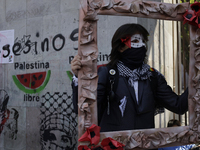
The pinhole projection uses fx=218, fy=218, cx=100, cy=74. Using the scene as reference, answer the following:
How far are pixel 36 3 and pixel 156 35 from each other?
2.19m

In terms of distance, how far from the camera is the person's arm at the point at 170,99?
1.87 meters

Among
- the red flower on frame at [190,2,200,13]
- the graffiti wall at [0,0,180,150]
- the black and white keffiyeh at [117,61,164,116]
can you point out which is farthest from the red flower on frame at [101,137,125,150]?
the graffiti wall at [0,0,180,150]

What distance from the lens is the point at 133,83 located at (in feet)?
5.94

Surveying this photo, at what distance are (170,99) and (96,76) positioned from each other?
0.73 m

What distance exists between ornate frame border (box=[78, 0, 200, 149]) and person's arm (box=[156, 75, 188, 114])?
74 mm

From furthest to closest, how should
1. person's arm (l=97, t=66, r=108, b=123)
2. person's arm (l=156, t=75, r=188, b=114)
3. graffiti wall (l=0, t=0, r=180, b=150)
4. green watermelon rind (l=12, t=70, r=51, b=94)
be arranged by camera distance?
1. green watermelon rind (l=12, t=70, r=51, b=94)
2. graffiti wall (l=0, t=0, r=180, b=150)
3. person's arm (l=156, t=75, r=188, b=114)
4. person's arm (l=97, t=66, r=108, b=123)

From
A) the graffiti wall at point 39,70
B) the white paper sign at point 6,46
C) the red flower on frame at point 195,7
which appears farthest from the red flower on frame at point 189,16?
the white paper sign at point 6,46

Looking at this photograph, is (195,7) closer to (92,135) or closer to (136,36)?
(136,36)

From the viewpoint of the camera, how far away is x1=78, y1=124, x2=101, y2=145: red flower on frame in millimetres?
1479

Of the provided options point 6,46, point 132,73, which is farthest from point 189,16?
point 6,46

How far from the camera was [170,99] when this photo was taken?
74.5 inches

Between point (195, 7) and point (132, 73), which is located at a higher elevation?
point (195, 7)

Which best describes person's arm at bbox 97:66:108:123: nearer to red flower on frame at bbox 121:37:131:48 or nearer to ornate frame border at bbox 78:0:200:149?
ornate frame border at bbox 78:0:200:149

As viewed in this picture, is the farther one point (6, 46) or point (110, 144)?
point (6, 46)
